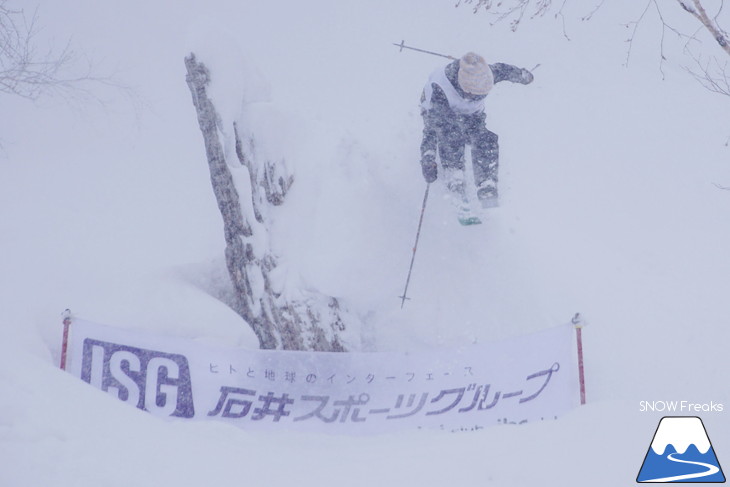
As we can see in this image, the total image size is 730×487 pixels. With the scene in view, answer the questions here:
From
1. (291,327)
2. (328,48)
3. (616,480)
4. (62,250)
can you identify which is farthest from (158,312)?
(328,48)

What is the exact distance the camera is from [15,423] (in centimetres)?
344

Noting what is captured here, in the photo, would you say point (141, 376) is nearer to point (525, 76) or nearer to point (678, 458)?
point (678, 458)

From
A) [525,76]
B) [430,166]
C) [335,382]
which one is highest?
[525,76]

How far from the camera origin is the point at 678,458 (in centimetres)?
398

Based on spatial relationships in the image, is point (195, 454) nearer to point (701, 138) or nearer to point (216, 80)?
point (216, 80)

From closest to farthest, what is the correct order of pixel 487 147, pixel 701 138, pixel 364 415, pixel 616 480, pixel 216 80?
pixel 616 480 < pixel 364 415 < pixel 487 147 < pixel 216 80 < pixel 701 138

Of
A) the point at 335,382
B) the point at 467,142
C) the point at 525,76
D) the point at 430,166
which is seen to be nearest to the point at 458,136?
the point at 467,142

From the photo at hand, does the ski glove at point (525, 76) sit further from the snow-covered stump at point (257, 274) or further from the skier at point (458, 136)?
the snow-covered stump at point (257, 274)

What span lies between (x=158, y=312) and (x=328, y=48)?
10.3m

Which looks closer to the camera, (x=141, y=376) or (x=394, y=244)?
(x=141, y=376)

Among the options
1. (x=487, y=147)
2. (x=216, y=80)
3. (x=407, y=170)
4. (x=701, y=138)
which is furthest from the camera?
(x=701, y=138)

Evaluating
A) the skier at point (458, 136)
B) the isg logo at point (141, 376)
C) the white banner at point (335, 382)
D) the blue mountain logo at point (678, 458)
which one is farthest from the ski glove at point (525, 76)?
the isg logo at point (141, 376)

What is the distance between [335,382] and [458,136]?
121 inches

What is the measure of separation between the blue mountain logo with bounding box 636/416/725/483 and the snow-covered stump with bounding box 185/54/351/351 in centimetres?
415
